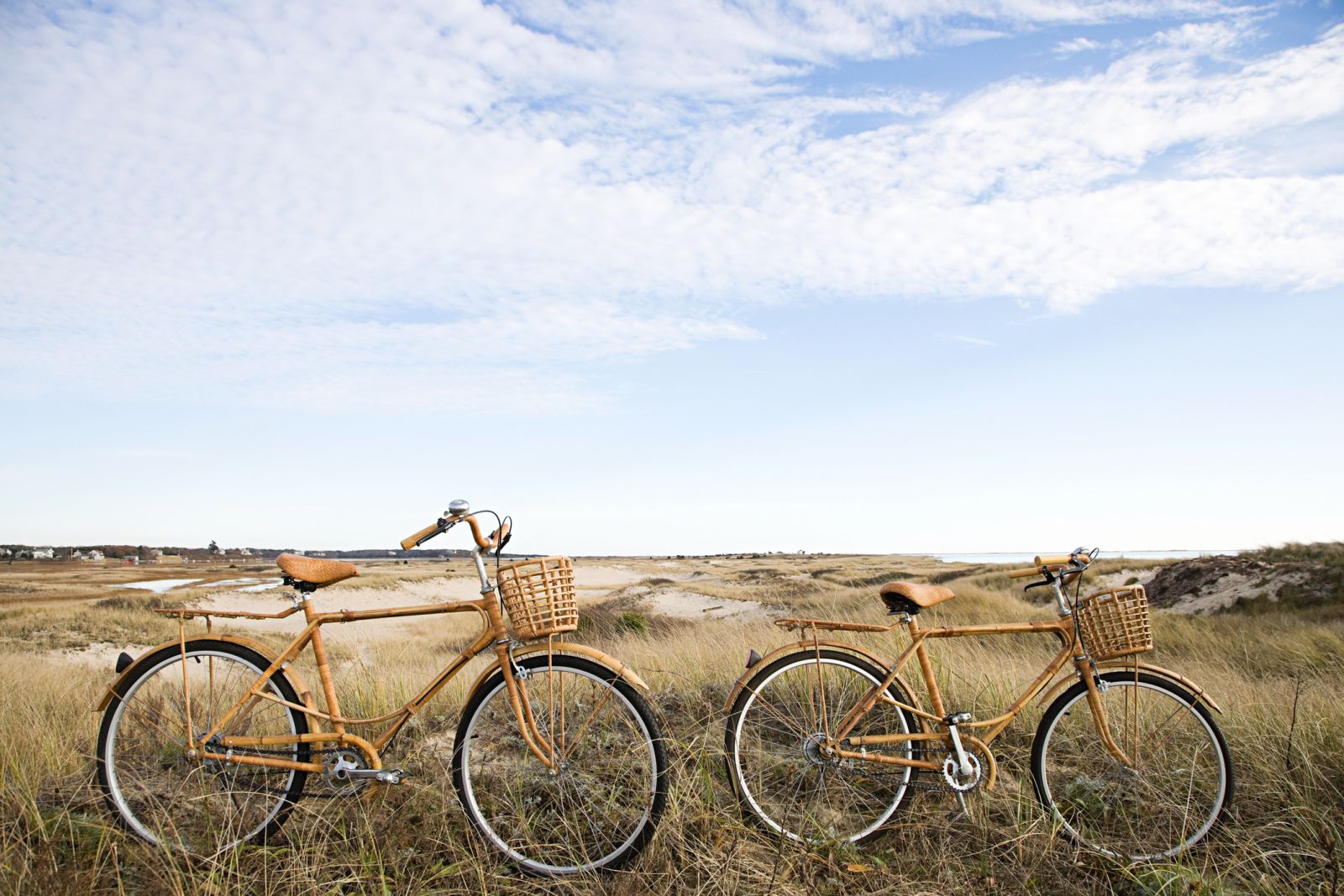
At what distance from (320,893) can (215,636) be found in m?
1.32

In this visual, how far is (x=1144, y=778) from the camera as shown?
12.4 ft

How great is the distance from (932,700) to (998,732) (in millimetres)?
369

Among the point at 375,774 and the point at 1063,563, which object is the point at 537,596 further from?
the point at 1063,563

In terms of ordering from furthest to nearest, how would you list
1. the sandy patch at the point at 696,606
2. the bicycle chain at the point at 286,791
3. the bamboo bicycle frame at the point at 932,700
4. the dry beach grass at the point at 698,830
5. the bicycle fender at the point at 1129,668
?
the sandy patch at the point at 696,606, the bicycle fender at the point at 1129,668, the bamboo bicycle frame at the point at 932,700, the bicycle chain at the point at 286,791, the dry beach grass at the point at 698,830

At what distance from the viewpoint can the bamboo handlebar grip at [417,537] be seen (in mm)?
3223

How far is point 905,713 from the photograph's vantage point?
365 cm

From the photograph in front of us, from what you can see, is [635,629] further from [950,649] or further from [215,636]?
[215,636]

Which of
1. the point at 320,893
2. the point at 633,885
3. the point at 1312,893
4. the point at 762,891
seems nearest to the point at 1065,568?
the point at 1312,893

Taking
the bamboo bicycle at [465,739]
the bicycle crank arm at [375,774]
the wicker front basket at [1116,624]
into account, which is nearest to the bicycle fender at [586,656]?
the bamboo bicycle at [465,739]

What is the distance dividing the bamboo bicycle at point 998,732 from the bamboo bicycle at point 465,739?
605mm

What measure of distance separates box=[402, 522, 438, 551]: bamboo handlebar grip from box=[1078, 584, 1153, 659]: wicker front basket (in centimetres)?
308

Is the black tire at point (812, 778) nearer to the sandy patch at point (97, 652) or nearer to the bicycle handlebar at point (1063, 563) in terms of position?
the bicycle handlebar at point (1063, 563)

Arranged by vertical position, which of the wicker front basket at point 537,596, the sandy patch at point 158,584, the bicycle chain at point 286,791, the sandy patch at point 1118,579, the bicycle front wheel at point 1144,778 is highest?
the wicker front basket at point 537,596

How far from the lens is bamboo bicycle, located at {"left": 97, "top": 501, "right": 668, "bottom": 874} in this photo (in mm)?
3166
